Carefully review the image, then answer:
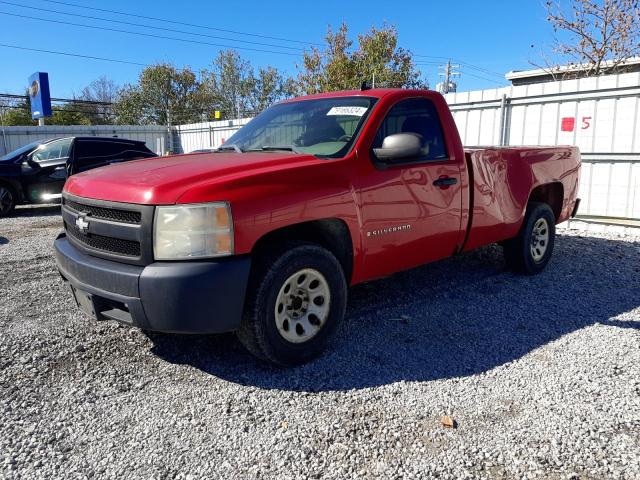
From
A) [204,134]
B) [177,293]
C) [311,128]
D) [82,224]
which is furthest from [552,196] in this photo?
[204,134]

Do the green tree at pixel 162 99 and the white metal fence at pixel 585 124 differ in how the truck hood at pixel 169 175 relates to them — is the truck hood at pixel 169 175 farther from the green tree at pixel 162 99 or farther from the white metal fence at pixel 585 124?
the green tree at pixel 162 99

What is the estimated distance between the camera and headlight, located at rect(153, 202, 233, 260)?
2820mm

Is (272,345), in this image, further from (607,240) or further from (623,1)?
(623,1)

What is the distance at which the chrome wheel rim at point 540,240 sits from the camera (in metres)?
5.72

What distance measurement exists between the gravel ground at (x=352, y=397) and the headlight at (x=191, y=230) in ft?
2.93

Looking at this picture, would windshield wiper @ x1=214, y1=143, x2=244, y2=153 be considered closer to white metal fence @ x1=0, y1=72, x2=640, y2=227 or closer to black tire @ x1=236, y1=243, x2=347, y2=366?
black tire @ x1=236, y1=243, x2=347, y2=366

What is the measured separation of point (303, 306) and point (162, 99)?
39.1m

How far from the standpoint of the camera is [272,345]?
3166mm

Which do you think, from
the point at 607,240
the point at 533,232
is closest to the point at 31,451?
the point at 533,232

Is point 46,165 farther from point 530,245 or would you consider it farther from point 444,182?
point 530,245

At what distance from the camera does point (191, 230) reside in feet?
9.26

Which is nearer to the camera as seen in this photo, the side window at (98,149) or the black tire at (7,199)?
the black tire at (7,199)

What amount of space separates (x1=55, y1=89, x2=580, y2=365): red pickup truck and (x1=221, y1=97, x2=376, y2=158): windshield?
0.02m

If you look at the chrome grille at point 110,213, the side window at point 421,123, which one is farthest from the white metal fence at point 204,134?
the chrome grille at point 110,213
